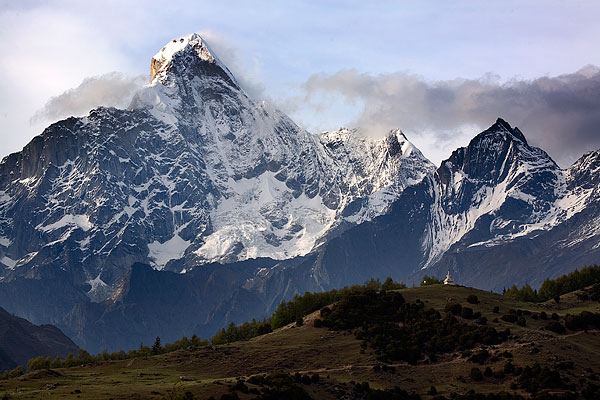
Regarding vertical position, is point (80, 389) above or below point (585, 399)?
above

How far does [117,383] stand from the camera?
653 feet

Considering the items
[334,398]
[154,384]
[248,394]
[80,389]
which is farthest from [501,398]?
[80,389]

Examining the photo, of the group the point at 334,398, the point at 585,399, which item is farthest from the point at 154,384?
the point at 585,399

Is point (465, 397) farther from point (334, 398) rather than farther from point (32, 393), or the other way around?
point (32, 393)

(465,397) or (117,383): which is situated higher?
(117,383)

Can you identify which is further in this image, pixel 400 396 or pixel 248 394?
pixel 400 396

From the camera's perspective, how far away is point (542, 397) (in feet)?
632

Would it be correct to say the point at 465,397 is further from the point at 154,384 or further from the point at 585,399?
the point at 154,384

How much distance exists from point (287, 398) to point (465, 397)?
34.0 metres

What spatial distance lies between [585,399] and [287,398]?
55757 mm

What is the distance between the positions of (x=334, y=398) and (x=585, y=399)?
46402 millimetres

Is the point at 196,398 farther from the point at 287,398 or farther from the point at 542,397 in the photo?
the point at 542,397

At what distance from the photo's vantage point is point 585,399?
196m

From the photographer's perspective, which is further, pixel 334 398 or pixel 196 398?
pixel 334 398
